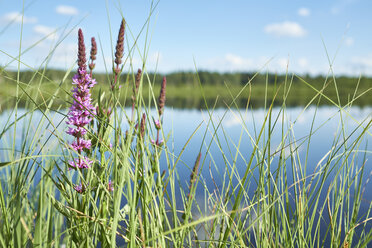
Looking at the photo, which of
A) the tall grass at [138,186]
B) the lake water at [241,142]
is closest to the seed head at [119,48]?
the tall grass at [138,186]

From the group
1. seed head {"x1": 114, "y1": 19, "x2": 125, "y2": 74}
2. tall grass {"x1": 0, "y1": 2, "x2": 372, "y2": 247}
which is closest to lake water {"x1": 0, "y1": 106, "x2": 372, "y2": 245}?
tall grass {"x1": 0, "y1": 2, "x2": 372, "y2": 247}

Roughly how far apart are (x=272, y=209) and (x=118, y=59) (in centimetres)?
72

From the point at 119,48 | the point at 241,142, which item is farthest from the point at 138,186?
the point at 241,142

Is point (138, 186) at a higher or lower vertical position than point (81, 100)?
lower

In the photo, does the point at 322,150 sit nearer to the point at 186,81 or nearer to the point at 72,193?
the point at 72,193

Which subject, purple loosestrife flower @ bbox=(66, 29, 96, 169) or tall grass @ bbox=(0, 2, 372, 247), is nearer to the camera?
tall grass @ bbox=(0, 2, 372, 247)

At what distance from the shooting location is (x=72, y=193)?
111 cm

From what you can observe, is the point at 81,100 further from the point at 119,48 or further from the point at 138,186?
the point at 138,186

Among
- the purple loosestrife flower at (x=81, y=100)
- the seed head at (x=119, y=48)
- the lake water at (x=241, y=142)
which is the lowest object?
the lake water at (x=241, y=142)

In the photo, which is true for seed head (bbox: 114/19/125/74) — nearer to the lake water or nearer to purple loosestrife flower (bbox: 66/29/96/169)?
Answer: purple loosestrife flower (bbox: 66/29/96/169)

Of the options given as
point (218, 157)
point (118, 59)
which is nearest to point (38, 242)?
point (118, 59)

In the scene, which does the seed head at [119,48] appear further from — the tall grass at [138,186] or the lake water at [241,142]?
the lake water at [241,142]

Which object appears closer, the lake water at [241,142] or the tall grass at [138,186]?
the tall grass at [138,186]

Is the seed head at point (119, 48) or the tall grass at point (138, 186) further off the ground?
the seed head at point (119, 48)
